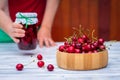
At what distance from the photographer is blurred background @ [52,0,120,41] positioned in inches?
146

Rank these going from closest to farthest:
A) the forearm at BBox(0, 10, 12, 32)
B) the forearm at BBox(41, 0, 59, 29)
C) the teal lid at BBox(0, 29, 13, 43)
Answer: the forearm at BBox(0, 10, 12, 32) → the forearm at BBox(41, 0, 59, 29) → the teal lid at BBox(0, 29, 13, 43)

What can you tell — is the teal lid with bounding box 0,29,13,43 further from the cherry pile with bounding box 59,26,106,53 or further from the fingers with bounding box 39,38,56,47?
the cherry pile with bounding box 59,26,106,53

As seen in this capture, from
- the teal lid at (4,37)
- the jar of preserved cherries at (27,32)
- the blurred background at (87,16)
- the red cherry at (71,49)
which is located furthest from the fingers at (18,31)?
the blurred background at (87,16)

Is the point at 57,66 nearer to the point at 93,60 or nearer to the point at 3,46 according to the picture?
the point at 93,60

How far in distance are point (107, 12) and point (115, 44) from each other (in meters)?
1.99

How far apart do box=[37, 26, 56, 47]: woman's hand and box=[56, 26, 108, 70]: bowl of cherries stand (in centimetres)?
56

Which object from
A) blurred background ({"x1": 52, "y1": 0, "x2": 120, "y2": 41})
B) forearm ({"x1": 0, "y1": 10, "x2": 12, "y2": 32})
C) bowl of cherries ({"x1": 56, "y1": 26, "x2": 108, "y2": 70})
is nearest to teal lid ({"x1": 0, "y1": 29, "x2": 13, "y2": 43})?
forearm ({"x1": 0, "y1": 10, "x2": 12, "y2": 32})

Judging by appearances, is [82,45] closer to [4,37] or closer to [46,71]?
[46,71]

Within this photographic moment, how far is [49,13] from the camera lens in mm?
1987

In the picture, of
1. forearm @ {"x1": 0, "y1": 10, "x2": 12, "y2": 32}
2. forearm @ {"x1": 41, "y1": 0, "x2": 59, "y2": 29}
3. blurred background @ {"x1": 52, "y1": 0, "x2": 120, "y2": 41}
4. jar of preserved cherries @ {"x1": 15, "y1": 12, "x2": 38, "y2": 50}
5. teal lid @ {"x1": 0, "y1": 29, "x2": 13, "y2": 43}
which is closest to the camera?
jar of preserved cherries @ {"x1": 15, "y1": 12, "x2": 38, "y2": 50}

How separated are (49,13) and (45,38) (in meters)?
0.22

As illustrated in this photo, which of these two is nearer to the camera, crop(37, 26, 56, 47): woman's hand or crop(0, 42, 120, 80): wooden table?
crop(0, 42, 120, 80): wooden table

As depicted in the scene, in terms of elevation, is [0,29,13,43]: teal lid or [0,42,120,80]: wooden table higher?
[0,29,13,43]: teal lid

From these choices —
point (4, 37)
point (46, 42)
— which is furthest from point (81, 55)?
point (4, 37)
